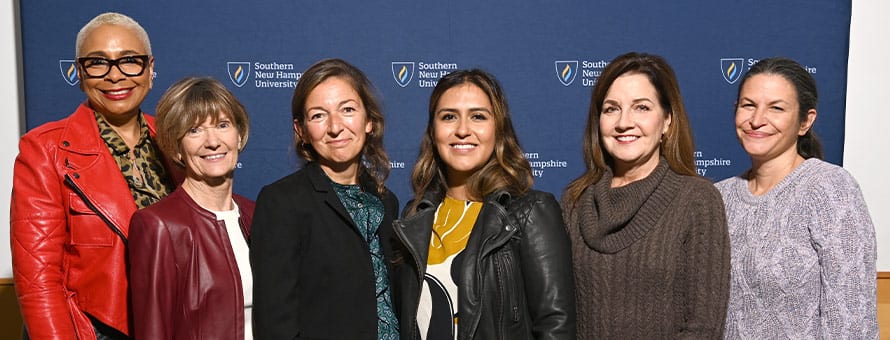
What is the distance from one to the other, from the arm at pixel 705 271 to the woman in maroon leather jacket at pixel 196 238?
1.23 metres

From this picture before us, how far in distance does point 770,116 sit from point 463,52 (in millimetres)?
1813

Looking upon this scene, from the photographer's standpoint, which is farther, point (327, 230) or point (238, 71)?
point (238, 71)

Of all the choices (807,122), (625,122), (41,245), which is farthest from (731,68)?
(41,245)

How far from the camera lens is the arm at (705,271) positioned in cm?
177

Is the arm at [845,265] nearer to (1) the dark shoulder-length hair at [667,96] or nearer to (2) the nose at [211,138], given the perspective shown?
(1) the dark shoulder-length hair at [667,96]

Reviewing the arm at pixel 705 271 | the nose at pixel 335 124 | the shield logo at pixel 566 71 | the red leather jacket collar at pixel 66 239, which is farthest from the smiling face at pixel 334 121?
the shield logo at pixel 566 71

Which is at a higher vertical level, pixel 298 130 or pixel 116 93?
pixel 116 93

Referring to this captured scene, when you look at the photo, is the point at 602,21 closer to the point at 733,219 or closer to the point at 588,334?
the point at 733,219

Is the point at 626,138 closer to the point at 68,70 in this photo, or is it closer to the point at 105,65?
the point at 105,65

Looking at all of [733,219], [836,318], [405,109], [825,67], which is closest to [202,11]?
[405,109]

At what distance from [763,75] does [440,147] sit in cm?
102

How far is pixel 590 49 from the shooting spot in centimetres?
357

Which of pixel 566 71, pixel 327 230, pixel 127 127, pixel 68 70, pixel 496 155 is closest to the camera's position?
pixel 327 230

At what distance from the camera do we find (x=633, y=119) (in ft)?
6.22
